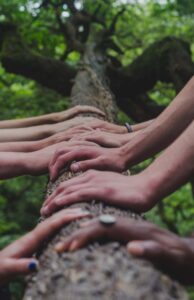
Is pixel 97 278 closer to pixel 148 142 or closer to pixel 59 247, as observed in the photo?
pixel 59 247

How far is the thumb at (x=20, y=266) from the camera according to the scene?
1503mm

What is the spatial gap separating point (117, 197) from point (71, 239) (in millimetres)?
400

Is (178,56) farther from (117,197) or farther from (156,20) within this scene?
(117,197)

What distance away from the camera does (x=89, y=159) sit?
99.9 inches

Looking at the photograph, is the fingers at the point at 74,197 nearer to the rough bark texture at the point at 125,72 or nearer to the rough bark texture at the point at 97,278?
the rough bark texture at the point at 97,278

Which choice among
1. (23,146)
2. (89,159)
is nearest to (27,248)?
(89,159)

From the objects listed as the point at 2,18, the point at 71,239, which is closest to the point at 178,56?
the point at 2,18

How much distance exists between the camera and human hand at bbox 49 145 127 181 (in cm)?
243

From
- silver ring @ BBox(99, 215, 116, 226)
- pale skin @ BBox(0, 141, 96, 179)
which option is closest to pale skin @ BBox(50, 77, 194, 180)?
pale skin @ BBox(0, 141, 96, 179)

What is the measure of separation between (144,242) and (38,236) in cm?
40

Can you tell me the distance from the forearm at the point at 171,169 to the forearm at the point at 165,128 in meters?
0.44

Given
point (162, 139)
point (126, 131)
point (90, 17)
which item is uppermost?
point (162, 139)

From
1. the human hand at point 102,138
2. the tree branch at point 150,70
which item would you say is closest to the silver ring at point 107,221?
the human hand at point 102,138

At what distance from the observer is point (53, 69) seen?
6699 millimetres
